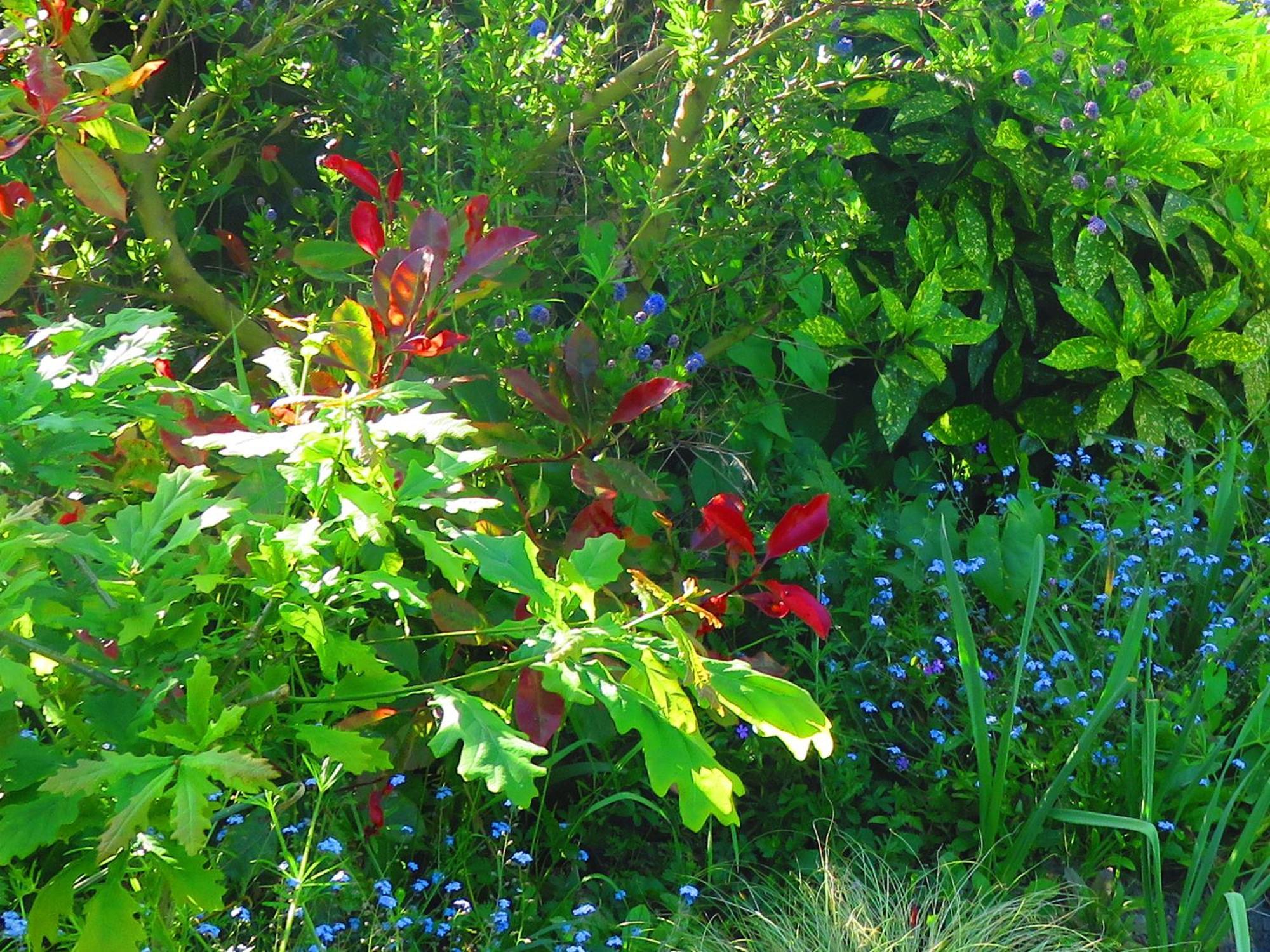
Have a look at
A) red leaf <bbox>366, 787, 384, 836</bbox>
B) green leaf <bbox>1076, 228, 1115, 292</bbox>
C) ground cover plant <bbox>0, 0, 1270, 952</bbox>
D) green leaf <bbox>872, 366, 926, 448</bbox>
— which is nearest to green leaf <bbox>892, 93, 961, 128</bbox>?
ground cover plant <bbox>0, 0, 1270, 952</bbox>

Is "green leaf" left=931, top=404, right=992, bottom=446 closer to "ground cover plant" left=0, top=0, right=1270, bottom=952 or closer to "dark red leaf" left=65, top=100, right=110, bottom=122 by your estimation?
"ground cover plant" left=0, top=0, right=1270, bottom=952

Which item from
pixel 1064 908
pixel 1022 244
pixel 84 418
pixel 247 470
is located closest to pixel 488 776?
pixel 84 418

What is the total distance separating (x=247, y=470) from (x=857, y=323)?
181cm

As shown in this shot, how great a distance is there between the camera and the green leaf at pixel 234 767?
1.25 metres

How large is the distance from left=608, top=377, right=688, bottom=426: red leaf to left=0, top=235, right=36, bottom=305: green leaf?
98 centimetres

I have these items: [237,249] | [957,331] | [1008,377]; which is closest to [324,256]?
[237,249]

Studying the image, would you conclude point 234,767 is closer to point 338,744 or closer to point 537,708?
point 338,744

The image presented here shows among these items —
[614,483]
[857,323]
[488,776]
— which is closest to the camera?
[488,776]

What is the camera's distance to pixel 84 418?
5.16 feet

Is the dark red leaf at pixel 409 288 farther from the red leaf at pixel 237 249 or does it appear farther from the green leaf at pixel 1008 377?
the green leaf at pixel 1008 377

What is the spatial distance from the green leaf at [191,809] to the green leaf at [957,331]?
2345 mm

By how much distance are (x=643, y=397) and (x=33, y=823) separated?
1.10 metres

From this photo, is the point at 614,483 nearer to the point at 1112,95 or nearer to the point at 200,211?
the point at 200,211

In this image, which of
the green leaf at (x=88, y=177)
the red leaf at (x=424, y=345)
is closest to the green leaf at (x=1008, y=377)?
the red leaf at (x=424, y=345)
